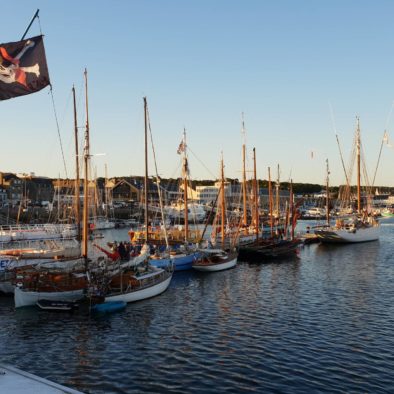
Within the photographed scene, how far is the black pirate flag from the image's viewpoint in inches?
529

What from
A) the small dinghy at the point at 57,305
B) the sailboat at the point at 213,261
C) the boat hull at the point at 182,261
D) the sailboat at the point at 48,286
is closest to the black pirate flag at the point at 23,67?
the sailboat at the point at 48,286

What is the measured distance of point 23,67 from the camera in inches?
529

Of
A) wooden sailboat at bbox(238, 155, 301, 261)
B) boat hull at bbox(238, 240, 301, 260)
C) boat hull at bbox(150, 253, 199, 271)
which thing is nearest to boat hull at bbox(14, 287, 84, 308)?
boat hull at bbox(150, 253, 199, 271)

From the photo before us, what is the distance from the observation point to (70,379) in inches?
727

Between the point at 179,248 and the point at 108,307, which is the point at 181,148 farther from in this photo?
the point at 108,307

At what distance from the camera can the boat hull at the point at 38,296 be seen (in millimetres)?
29375

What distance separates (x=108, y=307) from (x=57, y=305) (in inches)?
131

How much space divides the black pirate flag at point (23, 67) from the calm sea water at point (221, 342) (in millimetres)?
11766

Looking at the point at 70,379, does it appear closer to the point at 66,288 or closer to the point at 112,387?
the point at 112,387

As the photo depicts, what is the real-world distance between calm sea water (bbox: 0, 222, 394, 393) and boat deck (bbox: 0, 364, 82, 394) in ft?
19.3

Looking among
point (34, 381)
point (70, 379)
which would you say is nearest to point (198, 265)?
point (70, 379)

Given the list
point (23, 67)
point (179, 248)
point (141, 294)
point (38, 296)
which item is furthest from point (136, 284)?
point (23, 67)

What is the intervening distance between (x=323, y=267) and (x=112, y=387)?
1470 inches

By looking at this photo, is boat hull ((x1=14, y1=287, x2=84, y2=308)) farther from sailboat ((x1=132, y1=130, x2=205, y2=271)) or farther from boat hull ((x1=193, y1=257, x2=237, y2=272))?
boat hull ((x1=193, y1=257, x2=237, y2=272))
